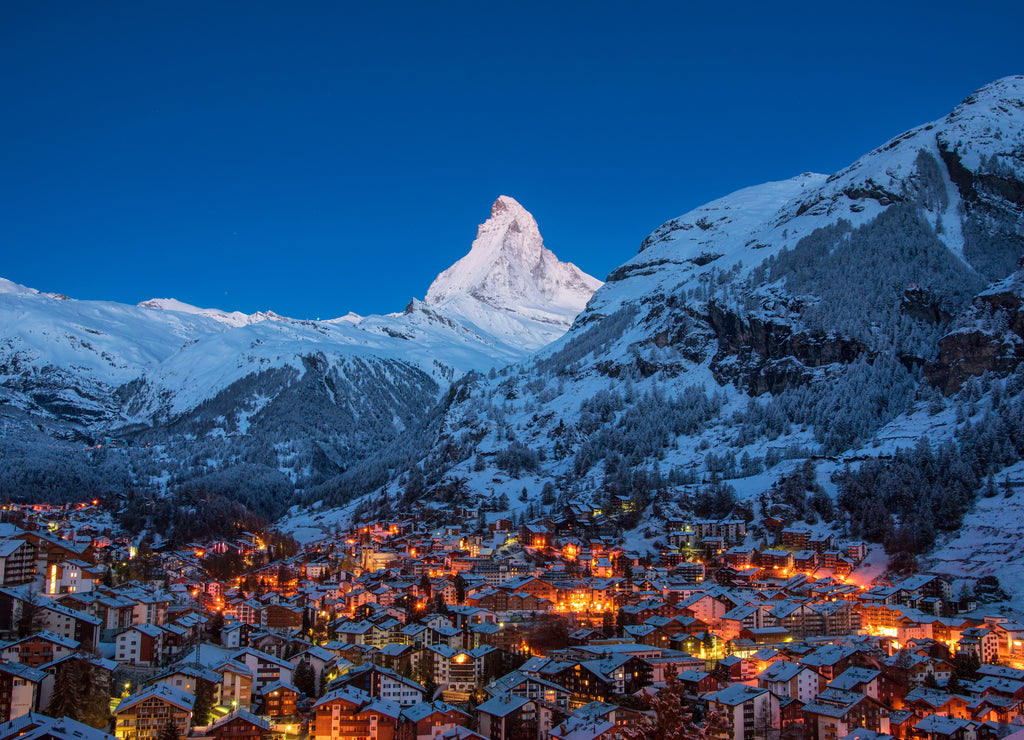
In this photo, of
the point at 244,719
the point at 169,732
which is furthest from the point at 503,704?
the point at 169,732

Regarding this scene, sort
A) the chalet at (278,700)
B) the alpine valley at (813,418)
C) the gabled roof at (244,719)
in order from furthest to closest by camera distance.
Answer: the alpine valley at (813,418) → the chalet at (278,700) → the gabled roof at (244,719)

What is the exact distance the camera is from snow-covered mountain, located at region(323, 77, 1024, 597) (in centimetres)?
11581

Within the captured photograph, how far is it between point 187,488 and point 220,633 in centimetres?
10961

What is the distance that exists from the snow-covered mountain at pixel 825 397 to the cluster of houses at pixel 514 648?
42.1 ft

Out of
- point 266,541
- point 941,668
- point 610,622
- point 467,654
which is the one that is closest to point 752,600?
point 610,622

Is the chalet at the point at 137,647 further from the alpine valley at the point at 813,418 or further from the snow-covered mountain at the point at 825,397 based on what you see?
the snow-covered mountain at the point at 825,397

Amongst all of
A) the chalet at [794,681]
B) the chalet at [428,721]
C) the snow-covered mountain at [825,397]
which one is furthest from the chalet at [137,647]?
the snow-covered mountain at [825,397]

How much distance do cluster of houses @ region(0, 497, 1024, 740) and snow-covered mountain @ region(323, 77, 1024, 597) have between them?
42.1 feet

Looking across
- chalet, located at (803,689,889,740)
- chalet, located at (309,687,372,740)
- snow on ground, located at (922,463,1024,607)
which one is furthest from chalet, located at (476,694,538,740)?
snow on ground, located at (922,463,1024,607)

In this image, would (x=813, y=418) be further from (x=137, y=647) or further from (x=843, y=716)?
(x=137, y=647)

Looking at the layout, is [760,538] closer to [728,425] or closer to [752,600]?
[752,600]

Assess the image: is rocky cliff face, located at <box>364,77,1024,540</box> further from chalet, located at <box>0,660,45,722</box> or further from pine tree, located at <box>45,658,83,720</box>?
chalet, located at <box>0,660,45,722</box>

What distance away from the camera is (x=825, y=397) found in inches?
5910

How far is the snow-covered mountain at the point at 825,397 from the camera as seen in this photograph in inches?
4560
